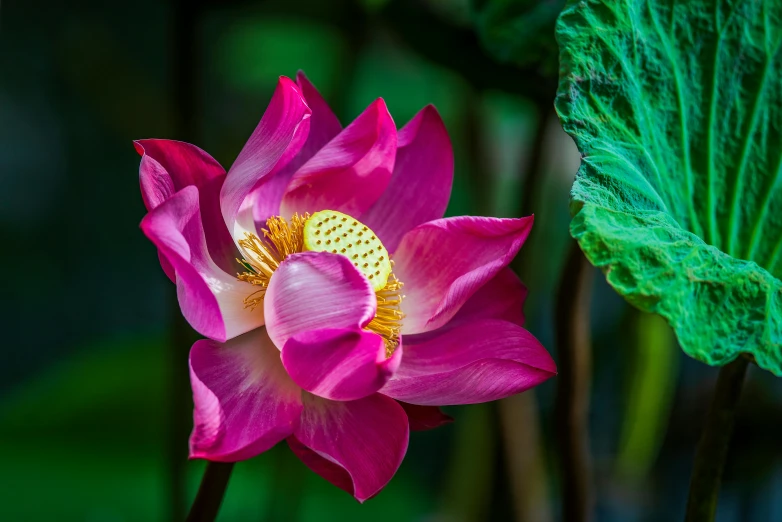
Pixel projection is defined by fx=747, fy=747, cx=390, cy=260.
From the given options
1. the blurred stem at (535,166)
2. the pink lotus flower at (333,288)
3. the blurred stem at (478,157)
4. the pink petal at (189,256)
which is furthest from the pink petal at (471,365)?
the blurred stem at (478,157)

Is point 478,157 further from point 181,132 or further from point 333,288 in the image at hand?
point 333,288

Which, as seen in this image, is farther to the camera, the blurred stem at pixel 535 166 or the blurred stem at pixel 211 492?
the blurred stem at pixel 535 166

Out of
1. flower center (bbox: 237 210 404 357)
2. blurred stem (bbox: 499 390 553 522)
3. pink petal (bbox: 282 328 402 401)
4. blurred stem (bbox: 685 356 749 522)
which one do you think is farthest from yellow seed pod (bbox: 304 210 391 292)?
blurred stem (bbox: 499 390 553 522)

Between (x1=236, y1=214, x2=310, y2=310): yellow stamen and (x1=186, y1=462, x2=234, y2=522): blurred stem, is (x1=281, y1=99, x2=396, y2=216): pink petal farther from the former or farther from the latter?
(x1=186, y1=462, x2=234, y2=522): blurred stem

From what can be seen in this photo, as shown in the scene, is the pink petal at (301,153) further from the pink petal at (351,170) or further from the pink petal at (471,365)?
the pink petal at (471,365)

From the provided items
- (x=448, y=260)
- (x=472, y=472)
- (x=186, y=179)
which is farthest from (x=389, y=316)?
(x=472, y=472)

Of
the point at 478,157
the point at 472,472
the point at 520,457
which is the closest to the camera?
the point at 520,457
